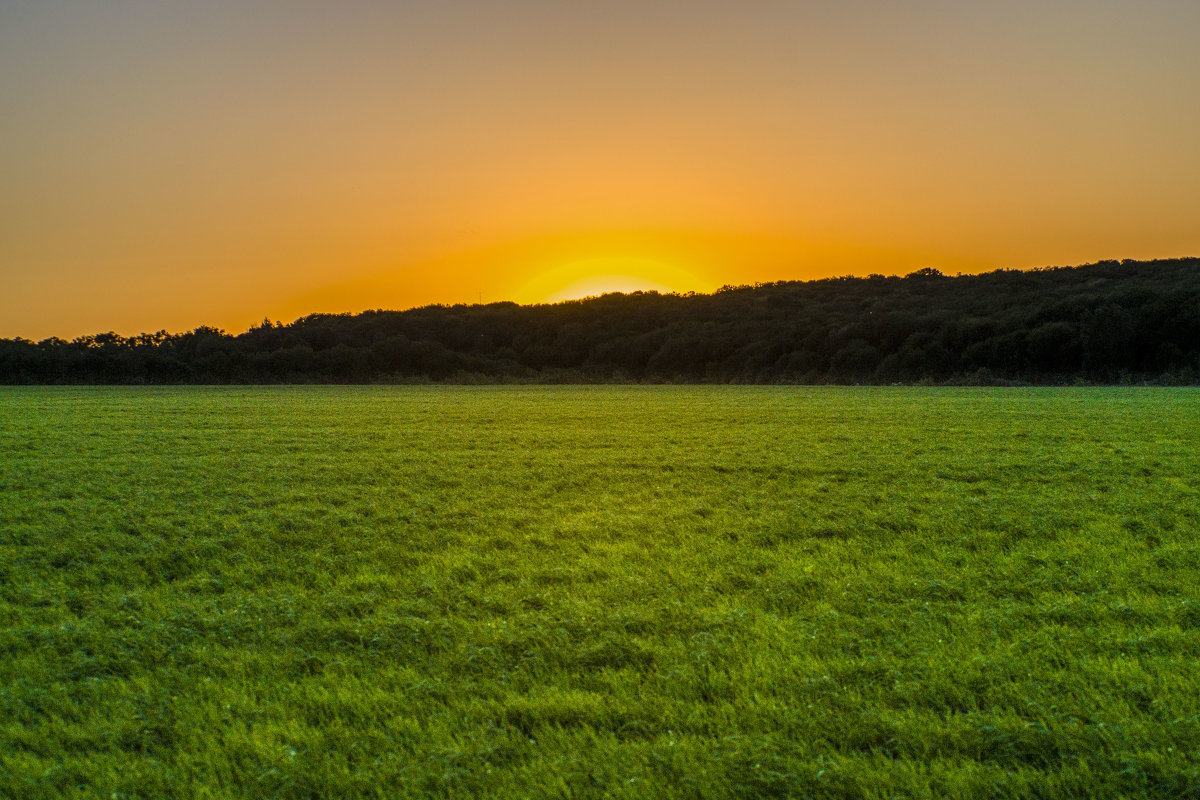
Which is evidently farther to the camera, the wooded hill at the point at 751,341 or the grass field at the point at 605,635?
the wooded hill at the point at 751,341

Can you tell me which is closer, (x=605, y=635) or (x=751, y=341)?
(x=605, y=635)

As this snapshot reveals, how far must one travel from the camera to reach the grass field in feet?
10.2

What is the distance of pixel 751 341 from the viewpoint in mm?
63531

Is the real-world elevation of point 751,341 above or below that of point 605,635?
above

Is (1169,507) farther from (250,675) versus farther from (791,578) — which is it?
(250,675)

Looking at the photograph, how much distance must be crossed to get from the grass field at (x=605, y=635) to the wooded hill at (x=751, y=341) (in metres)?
41.2

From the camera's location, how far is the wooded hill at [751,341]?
45.5m

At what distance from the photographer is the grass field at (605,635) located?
10.2 ft

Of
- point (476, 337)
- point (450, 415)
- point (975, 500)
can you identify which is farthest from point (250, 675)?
point (476, 337)

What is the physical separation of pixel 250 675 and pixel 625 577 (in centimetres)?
256

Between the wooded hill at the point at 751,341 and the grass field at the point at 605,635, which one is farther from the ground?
the wooded hill at the point at 751,341

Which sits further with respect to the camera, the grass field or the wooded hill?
the wooded hill

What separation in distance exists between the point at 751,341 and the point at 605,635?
60642 mm

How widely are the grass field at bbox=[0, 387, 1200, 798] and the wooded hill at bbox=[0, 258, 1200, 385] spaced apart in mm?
41194
